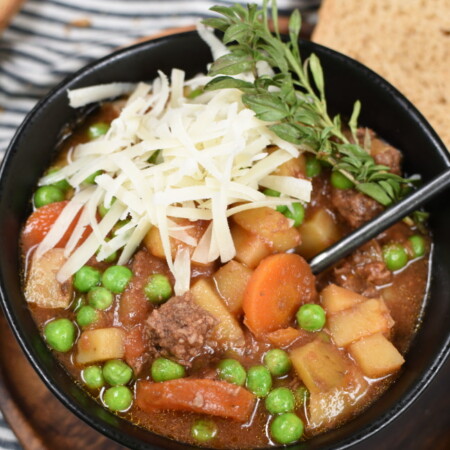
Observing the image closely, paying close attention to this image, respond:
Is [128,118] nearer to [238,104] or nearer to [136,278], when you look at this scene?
[238,104]

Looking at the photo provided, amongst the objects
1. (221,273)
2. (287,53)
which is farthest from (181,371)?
(287,53)

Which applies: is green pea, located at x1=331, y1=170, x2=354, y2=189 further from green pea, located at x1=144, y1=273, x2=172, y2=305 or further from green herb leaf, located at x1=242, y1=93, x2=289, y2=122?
green pea, located at x1=144, y1=273, x2=172, y2=305

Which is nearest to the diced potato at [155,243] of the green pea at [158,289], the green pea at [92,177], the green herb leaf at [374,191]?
the green pea at [158,289]

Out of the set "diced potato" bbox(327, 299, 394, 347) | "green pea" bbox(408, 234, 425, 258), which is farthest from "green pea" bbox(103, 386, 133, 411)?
"green pea" bbox(408, 234, 425, 258)

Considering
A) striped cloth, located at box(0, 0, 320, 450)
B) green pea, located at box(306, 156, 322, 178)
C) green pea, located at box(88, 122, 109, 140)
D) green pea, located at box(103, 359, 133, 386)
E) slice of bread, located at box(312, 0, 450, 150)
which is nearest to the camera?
green pea, located at box(103, 359, 133, 386)

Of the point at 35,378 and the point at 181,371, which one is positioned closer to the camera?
the point at 181,371

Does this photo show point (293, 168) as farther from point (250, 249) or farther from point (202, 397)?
point (202, 397)
